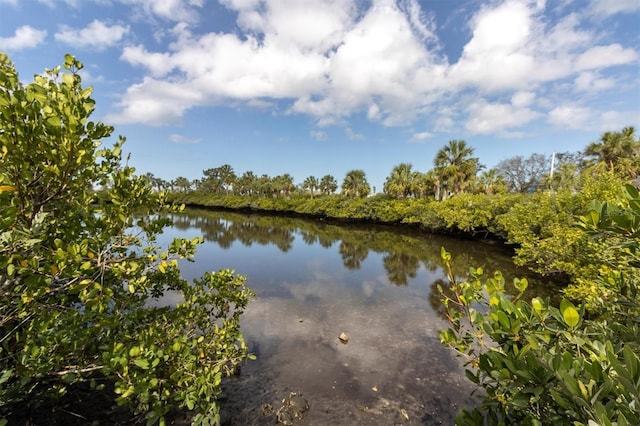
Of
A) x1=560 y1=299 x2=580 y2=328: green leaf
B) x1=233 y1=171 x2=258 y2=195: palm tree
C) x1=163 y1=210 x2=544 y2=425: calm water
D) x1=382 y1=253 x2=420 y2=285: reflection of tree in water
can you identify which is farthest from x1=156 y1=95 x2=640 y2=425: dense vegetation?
x1=233 y1=171 x2=258 y2=195: palm tree

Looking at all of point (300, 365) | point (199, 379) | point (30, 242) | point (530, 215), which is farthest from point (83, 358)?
point (530, 215)

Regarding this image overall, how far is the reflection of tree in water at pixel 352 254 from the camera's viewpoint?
2135 cm

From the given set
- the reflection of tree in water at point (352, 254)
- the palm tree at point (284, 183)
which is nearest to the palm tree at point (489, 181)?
the reflection of tree in water at point (352, 254)

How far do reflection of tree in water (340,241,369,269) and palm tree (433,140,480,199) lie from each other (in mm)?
17295

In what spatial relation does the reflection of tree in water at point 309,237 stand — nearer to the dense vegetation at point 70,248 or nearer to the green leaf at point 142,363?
the dense vegetation at point 70,248

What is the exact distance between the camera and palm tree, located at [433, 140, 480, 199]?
119ft

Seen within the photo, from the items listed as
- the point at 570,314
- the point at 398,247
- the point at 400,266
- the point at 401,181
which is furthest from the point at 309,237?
the point at 570,314

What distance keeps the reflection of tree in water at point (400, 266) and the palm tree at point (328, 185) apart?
4293 cm

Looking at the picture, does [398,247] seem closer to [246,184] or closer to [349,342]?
[349,342]

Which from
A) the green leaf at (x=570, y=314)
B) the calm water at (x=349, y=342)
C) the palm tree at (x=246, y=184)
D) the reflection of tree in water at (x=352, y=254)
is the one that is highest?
the palm tree at (x=246, y=184)

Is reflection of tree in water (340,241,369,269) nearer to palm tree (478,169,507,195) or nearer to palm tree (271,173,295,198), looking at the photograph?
palm tree (478,169,507,195)

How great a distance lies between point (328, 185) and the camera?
217ft

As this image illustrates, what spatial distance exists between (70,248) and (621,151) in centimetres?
4048

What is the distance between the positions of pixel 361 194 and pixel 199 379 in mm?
54451
